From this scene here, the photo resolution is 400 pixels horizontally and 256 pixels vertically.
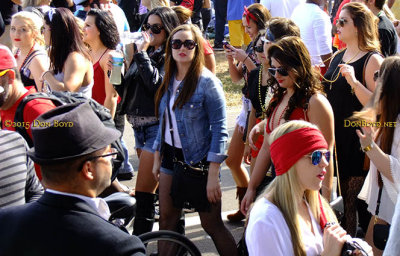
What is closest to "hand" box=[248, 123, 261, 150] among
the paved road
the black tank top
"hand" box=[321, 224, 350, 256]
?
the black tank top

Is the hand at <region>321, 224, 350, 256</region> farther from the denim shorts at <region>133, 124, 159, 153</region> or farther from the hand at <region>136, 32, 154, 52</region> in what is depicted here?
the hand at <region>136, 32, 154, 52</region>

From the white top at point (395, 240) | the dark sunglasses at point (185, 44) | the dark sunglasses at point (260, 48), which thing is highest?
the dark sunglasses at point (185, 44)

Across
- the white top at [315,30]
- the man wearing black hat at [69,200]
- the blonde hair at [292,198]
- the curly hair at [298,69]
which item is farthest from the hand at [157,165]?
the white top at [315,30]

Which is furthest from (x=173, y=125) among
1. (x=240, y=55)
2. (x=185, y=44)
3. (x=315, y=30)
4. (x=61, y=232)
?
(x=315, y=30)

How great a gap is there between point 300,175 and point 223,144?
1385 millimetres

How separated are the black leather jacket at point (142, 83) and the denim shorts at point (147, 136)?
12 centimetres

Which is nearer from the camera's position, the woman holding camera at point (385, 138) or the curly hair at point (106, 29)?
the woman holding camera at point (385, 138)

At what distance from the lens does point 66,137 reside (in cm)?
228

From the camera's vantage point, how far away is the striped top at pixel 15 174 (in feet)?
9.85

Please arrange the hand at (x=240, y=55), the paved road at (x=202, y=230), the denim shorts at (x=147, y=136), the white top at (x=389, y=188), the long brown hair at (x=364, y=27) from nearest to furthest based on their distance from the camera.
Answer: the white top at (x=389, y=188)
the long brown hair at (x=364, y=27)
the denim shorts at (x=147, y=136)
the paved road at (x=202, y=230)
the hand at (x=240, y=55)

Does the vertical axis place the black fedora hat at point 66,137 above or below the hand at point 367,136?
above

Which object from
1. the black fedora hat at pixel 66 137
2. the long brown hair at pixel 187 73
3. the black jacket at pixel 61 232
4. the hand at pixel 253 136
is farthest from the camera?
the hand at pixel 253 136

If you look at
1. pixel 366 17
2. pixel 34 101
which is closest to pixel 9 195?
pixel 34 101

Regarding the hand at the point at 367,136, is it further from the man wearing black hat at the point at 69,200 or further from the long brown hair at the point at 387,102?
the man wearing black hat at the point at 69,200
